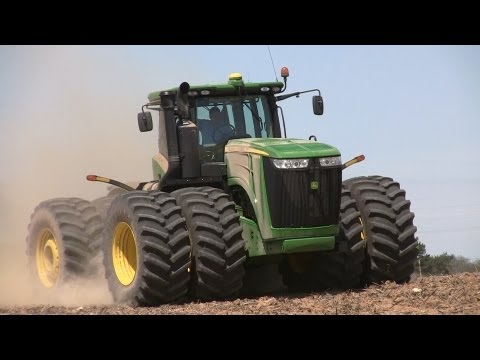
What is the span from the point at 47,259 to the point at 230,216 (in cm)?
468

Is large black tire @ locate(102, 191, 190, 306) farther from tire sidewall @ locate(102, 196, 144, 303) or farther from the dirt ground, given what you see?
the dirt ground

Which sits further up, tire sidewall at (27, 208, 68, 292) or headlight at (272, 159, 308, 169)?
headlight at (272, 159, 308, 169)

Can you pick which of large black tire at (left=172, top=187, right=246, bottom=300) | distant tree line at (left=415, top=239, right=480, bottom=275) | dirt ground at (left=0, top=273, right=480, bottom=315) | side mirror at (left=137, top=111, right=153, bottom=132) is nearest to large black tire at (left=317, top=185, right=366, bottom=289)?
dirt ground at (left=0, top=273, right=480, bottom=315)

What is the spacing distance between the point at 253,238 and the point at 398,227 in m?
2.30

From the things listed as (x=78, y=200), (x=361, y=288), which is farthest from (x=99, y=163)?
(x=361, y=288)

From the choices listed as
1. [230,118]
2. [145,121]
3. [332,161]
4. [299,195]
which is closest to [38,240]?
[145,121]

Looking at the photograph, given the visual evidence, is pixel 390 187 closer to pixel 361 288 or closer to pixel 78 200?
pixel 361 288

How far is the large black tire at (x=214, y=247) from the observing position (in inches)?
512

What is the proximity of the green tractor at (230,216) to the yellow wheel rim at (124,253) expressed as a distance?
0.05 ft

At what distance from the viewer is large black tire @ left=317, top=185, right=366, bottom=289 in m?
14.1

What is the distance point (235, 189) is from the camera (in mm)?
14297

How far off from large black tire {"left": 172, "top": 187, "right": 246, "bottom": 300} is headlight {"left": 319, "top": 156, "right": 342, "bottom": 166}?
52.6 inches

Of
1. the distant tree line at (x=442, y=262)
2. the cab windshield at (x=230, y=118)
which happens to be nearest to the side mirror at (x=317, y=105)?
the cab windshield at (x=230, y=118)

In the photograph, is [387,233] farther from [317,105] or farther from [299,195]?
[317,105]
